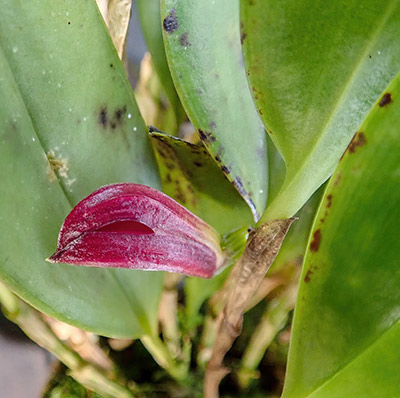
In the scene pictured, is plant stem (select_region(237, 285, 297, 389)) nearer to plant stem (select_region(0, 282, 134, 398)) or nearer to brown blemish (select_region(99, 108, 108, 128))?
plant stem (select_region(0, 282, 134, 398))

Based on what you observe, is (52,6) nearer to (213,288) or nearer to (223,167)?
(223,167)

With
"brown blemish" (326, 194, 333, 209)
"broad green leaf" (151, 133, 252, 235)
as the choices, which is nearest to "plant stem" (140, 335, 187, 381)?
"broad green leaf" (151, 133, 252, 235)

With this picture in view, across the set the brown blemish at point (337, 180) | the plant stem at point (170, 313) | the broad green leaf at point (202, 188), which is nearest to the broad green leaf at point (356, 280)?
the brown blemish at point (337, 180)

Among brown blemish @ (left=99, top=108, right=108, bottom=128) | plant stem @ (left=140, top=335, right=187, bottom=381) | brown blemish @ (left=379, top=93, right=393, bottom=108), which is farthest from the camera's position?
plant stem @ (left=140, top=335, right=187, bottom=381)

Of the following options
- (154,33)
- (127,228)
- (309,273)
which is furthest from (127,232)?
(154,33)

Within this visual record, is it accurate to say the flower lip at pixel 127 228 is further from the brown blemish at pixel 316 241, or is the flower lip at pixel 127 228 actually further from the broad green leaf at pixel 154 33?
the broad green leaf at pixel 154 33

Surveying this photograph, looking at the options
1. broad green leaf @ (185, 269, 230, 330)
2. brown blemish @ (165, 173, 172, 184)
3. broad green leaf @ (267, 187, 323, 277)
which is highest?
brown blemish @ (165, 173, 172, 184)

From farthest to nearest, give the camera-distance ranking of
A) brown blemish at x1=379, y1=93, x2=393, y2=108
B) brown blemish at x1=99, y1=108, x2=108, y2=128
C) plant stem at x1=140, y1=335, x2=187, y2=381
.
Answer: plant stem at x1=140, y1=335, x2=187, y2=381 < brown blemish at x1=99, y1=108, x2=108, y2=128 < brown blemish at x1=379, y1=93, x2=393, y2=108
